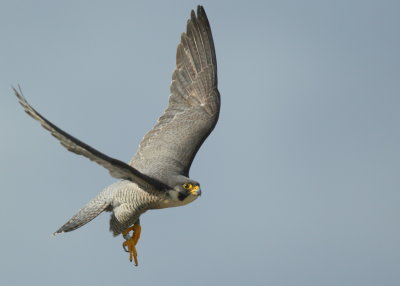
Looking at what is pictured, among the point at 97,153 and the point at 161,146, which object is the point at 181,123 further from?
the point at 97,153

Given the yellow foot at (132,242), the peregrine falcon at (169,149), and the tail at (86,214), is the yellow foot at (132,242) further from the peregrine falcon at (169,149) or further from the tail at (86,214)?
the tail at (86,214)

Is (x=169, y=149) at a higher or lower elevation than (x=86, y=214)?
higher

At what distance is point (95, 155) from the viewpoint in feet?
43.3

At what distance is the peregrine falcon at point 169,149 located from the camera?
47.5 ft

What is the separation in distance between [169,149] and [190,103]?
4.97 feet

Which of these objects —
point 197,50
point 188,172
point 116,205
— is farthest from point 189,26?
point 116,205

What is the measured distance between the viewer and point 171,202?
15.3 metres

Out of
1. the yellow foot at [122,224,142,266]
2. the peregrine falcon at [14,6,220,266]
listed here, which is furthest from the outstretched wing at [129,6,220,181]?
the yellow foot at [122,224,142,266]

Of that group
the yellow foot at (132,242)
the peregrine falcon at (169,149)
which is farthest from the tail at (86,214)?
the yellow foot at (132,242)

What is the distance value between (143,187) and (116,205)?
0.68m

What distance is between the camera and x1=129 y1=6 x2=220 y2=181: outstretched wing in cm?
1672

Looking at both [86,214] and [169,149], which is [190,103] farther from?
[86,214]

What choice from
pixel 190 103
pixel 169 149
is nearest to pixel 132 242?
pixel 169 149

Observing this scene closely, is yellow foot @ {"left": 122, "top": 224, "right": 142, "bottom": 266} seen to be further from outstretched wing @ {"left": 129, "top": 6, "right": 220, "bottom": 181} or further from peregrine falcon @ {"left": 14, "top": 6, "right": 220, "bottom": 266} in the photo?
outstretched wing @ {"left": 129, "top": 6, "right": 220, "bottom": 181}
